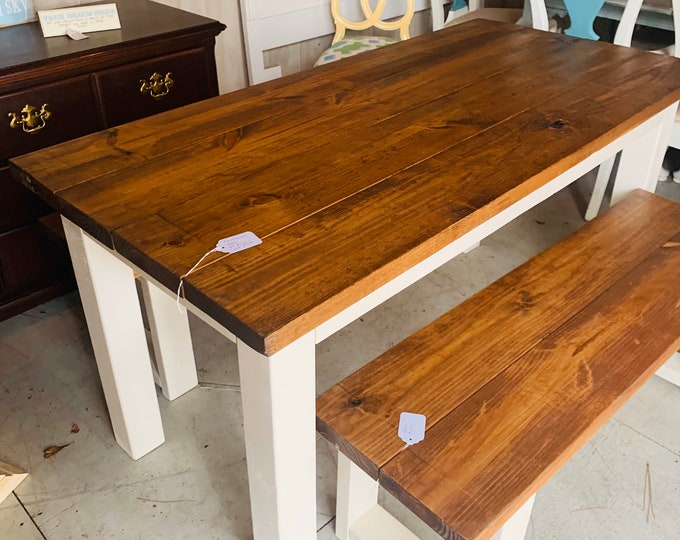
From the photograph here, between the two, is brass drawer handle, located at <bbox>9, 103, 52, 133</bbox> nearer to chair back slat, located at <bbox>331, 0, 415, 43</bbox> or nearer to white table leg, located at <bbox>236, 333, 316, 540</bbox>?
white table leg, located at <bbox>236, 333, 316, 540</bbox>

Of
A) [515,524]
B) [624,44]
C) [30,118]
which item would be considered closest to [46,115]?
[30,118]

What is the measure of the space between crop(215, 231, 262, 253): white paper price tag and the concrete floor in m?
0.73

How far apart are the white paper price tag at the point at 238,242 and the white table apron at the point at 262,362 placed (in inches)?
4.1

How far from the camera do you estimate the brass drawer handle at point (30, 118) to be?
170 centimetres

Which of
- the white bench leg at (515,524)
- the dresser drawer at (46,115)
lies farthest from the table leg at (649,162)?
the dresser drawer at (46,115)

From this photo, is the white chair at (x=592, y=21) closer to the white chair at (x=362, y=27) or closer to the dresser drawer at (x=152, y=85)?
the white chair at (x=362, y=27)

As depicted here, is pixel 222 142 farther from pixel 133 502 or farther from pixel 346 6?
pixel 346 6

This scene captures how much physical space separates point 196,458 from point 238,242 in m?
0.79

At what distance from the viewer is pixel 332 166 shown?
1.28 meters

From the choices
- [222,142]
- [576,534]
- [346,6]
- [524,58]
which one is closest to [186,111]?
[222,142]

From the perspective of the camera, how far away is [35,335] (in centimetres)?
202

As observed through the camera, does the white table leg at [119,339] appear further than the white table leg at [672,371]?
No

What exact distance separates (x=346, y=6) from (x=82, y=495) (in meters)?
2.34

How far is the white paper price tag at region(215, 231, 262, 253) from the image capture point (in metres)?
1.02
